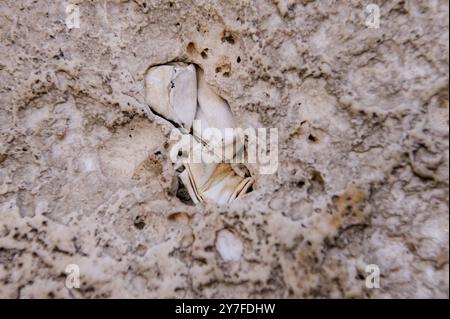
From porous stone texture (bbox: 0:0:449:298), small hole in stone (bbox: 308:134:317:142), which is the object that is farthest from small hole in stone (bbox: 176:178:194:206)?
small hole in stone (bbox: 308:134:317:142)

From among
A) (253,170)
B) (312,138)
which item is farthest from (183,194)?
(312,138)

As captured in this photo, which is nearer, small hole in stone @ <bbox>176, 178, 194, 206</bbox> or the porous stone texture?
the porous stone texture

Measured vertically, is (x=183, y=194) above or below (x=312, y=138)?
below

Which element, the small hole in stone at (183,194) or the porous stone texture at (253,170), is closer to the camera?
the porous stone texture at (253,170)

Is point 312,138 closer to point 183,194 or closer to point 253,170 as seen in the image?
point 253,170

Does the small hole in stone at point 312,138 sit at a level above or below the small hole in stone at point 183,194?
above

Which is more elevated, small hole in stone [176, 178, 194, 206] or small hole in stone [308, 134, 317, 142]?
small hole in stone [308, 134, 317, 142]

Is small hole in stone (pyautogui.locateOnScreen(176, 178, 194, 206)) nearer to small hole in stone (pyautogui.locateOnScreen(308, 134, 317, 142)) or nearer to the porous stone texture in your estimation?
the porous stone texture

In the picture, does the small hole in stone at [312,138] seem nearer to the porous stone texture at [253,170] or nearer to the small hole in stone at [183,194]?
the porous stone texture at [253,170]

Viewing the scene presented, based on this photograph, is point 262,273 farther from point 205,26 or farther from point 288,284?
point 205,26

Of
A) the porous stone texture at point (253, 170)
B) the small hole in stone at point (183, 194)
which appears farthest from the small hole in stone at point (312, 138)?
the small hole in stone at point (183, 194)
